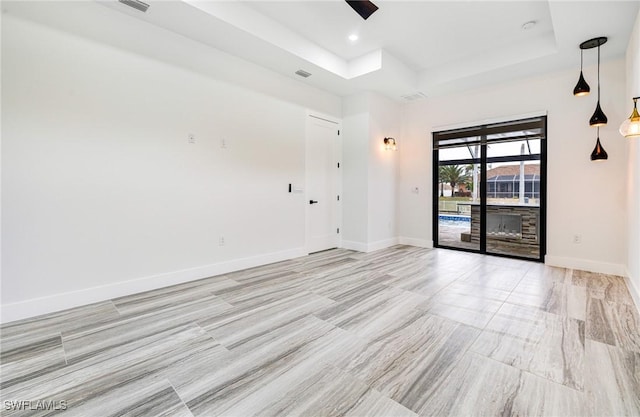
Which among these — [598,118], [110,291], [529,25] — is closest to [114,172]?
[110,291]

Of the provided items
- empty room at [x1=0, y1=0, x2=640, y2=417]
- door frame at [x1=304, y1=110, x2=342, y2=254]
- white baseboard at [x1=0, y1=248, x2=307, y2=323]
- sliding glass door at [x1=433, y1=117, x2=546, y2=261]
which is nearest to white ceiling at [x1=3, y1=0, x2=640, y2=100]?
empty room at [x1=0, y1=0, x2=640, y2=417]

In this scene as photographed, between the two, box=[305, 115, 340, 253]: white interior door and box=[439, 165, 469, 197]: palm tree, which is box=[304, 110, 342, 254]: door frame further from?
box=[439, 165, 469, 197]: palm tree

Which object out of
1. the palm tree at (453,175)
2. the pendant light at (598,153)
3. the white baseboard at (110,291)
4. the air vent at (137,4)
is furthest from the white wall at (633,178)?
the air vent at (137,4)

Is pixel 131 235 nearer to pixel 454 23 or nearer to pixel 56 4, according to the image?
pixel 56 4

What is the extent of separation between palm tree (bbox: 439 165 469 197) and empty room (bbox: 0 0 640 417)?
11cm

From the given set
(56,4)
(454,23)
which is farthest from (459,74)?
(56,4)

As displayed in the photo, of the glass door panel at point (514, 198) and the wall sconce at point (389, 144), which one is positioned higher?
the wall sconce at point (389, 144)

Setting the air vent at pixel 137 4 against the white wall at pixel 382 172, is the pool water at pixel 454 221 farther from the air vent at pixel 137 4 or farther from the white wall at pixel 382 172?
the air vent at pixel 137 4

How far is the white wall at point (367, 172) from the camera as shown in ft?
17.2

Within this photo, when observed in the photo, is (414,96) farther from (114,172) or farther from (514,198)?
(114,172)

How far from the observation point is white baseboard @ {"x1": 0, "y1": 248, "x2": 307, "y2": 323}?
246 cm

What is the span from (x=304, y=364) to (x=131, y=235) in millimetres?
2471

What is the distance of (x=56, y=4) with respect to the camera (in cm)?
260

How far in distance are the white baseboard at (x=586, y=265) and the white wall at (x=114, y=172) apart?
465 centimetres
